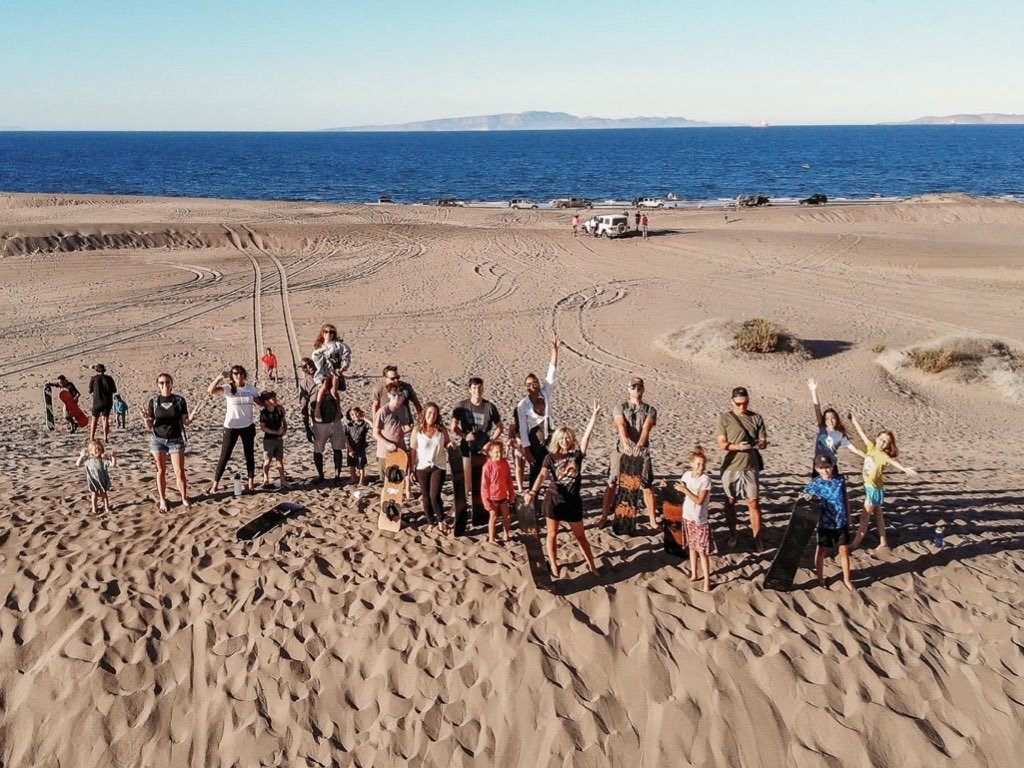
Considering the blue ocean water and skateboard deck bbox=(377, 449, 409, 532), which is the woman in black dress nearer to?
skateboard deck bbox=(377, 449, 409, 532)

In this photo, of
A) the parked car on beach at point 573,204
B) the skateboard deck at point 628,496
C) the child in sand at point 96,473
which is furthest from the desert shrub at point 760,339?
the parked car on beach at point 573,204

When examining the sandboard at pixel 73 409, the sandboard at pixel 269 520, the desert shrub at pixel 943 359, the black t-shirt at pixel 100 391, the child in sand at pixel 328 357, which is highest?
the child in sand at pixel 328 357

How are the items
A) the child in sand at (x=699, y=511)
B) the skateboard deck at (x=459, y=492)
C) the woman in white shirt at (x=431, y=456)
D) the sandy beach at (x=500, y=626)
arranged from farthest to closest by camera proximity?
the skateboard deck at (x=459, y=492) < the woman in white shirt at (x=431, y=456) < the child in sand at (x=699, y=511) < the sandy beach at (x=500, y=626)

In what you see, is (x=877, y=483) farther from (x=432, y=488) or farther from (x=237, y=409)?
(x=237, y=409)

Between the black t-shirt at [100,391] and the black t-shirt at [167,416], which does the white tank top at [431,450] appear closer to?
the black t-shirt at [167,416]

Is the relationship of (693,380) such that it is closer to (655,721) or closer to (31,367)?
(655,721)

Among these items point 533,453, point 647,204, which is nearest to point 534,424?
point 533,453

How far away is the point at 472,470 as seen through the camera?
811cm

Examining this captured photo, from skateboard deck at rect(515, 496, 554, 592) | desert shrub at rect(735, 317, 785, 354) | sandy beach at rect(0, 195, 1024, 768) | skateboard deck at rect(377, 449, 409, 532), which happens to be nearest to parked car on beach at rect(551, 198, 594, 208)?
desert shrub at rect(735, 317, 785, 354)

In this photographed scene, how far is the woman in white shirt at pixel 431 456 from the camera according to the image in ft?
25.3

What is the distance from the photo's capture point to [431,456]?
776cm

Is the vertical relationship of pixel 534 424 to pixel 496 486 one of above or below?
above

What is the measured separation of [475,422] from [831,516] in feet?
11.4

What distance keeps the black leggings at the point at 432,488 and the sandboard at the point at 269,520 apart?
1522 millimetres
